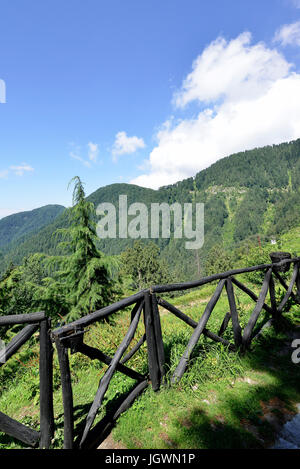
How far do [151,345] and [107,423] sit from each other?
1014mm

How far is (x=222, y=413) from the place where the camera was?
3.01m

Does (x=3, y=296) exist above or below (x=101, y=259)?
below

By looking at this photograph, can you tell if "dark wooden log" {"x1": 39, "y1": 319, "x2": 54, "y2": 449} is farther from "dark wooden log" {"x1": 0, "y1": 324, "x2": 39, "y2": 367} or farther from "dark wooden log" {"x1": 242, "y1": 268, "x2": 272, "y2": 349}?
"dark wooden log" {"x1": 242, "y1": 268, "x2": 272, "y2": 349}

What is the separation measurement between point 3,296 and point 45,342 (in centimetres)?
634

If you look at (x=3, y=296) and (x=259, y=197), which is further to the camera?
(x=259, y=197)

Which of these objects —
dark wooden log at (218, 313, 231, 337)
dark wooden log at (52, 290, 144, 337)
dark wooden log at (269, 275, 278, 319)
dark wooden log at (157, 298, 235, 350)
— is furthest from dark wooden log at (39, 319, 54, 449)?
dark wooden log at (269, 275, 278, 319)

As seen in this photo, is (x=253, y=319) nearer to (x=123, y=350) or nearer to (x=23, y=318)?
(x=123, y=350)

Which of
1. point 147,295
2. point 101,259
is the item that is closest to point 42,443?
point 147,295

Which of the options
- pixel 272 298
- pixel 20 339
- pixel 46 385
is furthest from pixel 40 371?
pixel 272 298

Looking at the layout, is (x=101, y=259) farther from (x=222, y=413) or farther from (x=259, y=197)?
(x=259, y=197)

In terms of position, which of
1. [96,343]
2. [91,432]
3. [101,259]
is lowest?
[96,343]

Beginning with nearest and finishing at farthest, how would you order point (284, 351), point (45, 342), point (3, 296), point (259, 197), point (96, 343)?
point (45, 342)
point (284, 351)
point (96, 343)
point (3, 296)
point (259, 197)

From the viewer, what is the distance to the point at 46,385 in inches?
95.3
